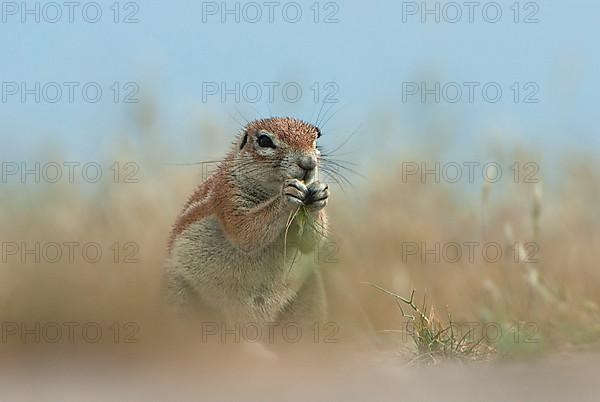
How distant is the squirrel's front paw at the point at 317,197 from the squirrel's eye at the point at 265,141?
2.18 feet

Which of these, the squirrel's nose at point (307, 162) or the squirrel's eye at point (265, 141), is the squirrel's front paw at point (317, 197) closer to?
the squirrel's nose at point (307, 162)

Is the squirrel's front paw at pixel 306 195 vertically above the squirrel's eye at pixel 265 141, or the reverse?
the squirrel's eye at pixel 265 141

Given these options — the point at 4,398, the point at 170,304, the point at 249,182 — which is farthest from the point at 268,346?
the point at 4,398

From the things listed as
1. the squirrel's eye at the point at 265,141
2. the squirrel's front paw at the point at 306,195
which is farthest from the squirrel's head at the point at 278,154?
the squirrel's front paw at the point at 306,195

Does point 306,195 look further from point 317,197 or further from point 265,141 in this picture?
point 265,141

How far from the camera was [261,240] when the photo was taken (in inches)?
276

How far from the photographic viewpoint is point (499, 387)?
392 cm

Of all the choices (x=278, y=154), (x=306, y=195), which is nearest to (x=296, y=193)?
(x=306, y=195)

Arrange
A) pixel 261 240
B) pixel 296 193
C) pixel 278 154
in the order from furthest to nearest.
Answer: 1. pixel 278 154
2. pixel 261 240
3. pixel 296 193

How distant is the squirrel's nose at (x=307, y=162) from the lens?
703 centimetres

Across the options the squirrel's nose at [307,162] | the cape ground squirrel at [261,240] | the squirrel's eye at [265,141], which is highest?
the squirrel's eye at [265,141]

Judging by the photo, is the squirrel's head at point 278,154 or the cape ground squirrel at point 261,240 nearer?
the cape ground squirrel at point 261,240

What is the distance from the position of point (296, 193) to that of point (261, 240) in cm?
47

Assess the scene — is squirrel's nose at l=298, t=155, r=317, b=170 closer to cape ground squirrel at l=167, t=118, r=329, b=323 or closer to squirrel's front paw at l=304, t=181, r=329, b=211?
cape ground squirrel at l=167, t=118, r=329, b=323
